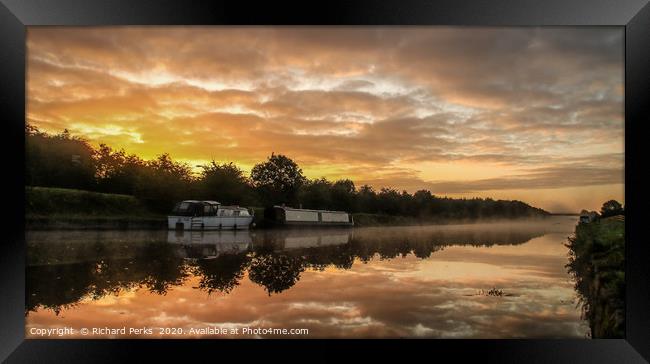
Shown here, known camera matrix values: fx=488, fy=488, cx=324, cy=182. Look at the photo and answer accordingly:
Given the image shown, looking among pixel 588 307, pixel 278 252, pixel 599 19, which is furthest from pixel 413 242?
pixel 599 19

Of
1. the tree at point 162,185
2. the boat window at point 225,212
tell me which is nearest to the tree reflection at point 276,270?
the boat window at point 225,212

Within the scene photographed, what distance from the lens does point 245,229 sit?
1523 cm

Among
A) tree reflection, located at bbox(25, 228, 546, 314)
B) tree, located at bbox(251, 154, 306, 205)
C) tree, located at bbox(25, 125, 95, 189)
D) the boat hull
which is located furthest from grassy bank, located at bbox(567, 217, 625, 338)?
tree, located at bbox(25, 125, 95, 189)

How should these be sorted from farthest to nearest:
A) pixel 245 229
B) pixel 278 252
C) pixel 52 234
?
1. pixel 245 229
2. pixel 52 234
3. pixel 278 252

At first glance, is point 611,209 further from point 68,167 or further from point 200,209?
point 68,167

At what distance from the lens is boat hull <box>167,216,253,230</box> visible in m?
13.6

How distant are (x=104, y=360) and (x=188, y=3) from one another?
3.97 m

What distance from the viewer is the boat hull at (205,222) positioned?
1360cm

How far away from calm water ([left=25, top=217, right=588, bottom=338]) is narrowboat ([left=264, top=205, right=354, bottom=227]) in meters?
4.58

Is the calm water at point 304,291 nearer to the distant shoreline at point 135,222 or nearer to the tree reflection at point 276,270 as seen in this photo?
the tree reflection at point 276,270

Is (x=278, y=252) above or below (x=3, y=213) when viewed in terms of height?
below

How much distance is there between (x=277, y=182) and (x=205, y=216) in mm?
2397

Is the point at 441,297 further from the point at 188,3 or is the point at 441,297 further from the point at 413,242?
the point at 413,242

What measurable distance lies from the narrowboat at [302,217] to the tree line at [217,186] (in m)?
0.60
